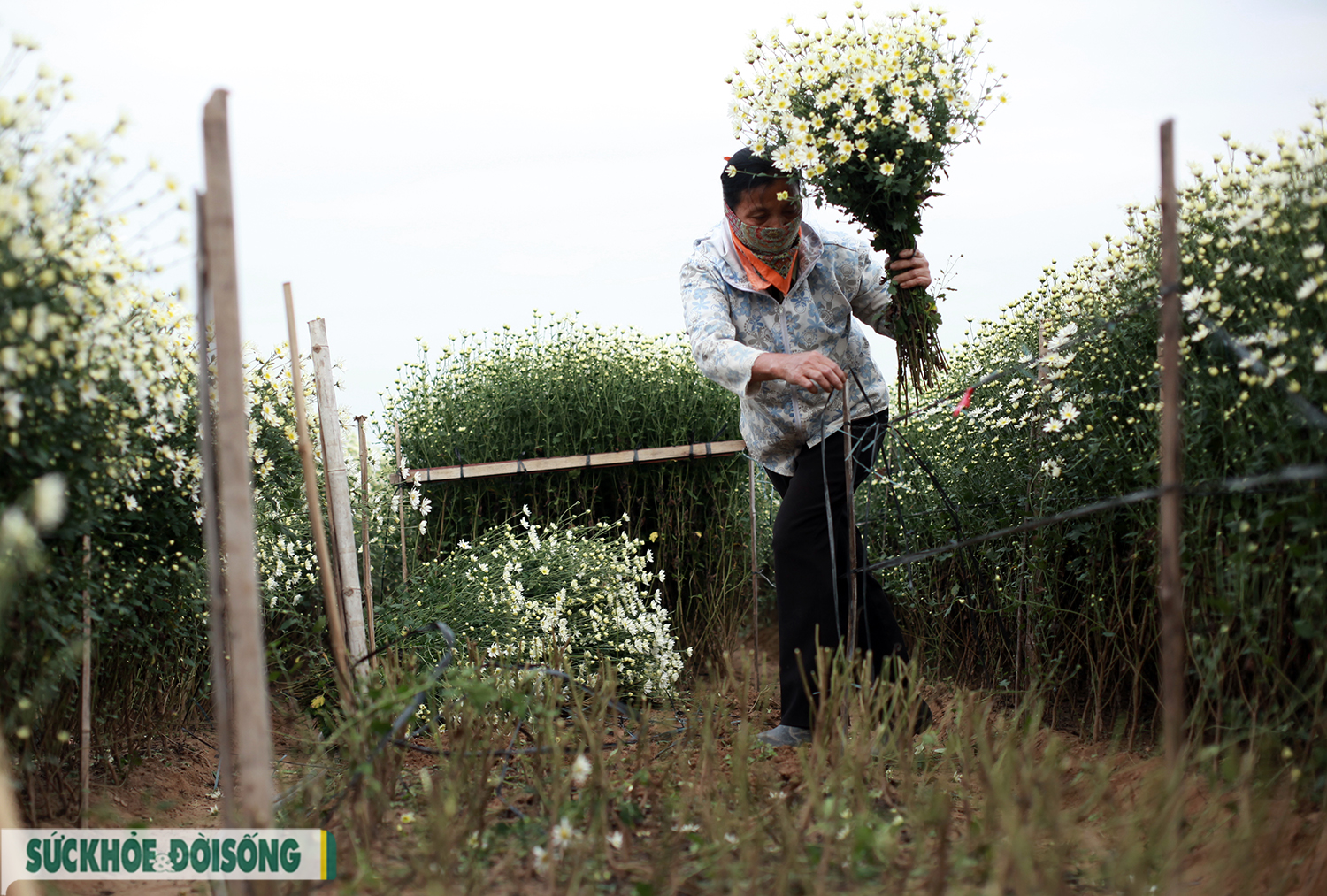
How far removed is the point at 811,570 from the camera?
3283mm

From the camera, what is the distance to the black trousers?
328 cm

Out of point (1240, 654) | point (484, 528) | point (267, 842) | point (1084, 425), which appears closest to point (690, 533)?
point (484, 528)

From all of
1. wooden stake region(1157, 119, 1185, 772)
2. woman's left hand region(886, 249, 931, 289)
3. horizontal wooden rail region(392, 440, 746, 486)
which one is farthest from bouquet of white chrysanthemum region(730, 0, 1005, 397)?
horizontal wooden rail region(392, 440, 746, 486)

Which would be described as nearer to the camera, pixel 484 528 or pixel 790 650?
pixel 790 650

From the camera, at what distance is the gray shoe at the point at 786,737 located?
323cm

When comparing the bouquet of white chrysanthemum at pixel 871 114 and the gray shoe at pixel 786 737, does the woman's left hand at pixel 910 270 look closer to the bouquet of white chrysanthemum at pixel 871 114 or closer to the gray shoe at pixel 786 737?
the bouquet of white chrysanthemum at pixel 871 114

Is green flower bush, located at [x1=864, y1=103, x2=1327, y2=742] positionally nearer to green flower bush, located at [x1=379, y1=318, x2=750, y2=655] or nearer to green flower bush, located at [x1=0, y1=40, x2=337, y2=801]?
green flower bush, located at [x1=379, y1=318, x2=750, y2=655]

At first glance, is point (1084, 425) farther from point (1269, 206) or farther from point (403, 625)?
point (403, 625)

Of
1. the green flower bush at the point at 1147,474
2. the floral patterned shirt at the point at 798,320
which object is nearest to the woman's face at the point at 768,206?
the floral patterned shirt at the point at 798,320

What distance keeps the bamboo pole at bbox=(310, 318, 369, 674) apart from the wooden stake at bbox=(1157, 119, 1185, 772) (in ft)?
8.18

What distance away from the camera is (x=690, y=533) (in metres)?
5.19

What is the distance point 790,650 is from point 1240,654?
141 cm

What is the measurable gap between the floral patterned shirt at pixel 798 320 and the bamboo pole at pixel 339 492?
4.28 ft

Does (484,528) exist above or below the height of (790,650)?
above
